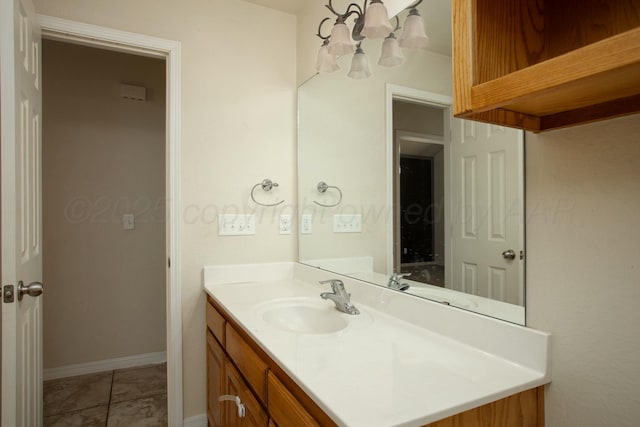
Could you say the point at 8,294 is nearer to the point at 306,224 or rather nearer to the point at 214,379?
the point at 214,379

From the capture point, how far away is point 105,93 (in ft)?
8.71

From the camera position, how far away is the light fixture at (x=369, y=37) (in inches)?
48.2

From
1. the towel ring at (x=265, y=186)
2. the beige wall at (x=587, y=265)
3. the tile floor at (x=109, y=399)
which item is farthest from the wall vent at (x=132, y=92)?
the beige wall at (x=587, y=265)

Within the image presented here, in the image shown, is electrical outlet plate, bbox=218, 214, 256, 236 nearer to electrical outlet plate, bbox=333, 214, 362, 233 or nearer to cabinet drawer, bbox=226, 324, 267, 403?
electrical outlet plate, bbox=333, 214, 362, 233

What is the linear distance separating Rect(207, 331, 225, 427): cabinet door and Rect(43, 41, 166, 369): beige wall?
4.02 ft

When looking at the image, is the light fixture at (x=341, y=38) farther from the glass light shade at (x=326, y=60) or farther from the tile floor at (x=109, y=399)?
the tile floor at (x=109, y=399)

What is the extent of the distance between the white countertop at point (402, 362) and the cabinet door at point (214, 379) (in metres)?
0.38

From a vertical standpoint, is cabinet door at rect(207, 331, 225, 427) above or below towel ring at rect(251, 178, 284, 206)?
below

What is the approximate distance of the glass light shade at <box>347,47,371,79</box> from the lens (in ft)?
4.96

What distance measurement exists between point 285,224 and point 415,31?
125 cm

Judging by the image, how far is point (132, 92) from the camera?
271 cm

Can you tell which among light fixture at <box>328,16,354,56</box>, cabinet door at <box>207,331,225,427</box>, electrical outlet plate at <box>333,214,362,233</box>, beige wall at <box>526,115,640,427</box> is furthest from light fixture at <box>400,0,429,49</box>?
cabinet door at <box>207,331,225,427</box>

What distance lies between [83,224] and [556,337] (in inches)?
114

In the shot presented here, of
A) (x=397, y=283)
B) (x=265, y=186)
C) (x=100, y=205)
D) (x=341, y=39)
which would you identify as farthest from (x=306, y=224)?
(x=100, y=205)
